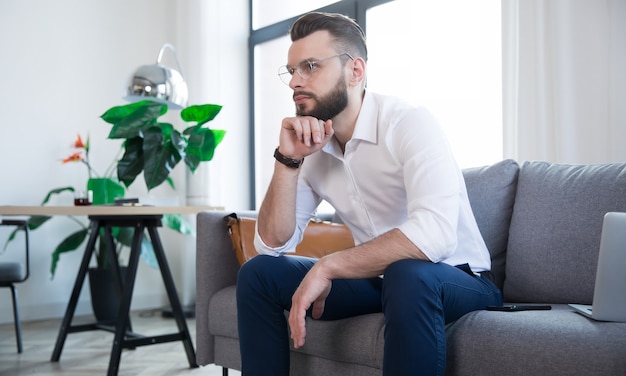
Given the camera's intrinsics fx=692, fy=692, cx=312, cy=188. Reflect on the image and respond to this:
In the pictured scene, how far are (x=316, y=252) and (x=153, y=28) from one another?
3.19 metres

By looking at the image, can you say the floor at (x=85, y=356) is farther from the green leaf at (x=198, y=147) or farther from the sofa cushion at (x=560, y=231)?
the sofa cushion at (x=560, y=231)

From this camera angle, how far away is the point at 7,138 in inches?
169

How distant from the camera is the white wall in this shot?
4363 mm

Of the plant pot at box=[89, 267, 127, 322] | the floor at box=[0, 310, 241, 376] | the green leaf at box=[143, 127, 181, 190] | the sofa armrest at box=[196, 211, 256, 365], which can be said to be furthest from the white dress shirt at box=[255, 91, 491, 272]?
the plant pot at box=[89, 267, 127, 322]

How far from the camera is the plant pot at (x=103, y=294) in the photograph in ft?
13.7

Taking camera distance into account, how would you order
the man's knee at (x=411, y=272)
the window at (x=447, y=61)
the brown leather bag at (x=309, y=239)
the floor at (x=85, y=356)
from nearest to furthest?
the man's knee at (x=411, y=272)
the brown leather bag at (x=309, y=239)
the floor at (x=85, y=356)
the window at (x=447, y=61)

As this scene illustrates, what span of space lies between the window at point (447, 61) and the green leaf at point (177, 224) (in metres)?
1.47

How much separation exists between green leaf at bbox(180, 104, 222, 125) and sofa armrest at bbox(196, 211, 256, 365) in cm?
123

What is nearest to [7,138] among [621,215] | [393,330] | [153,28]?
[153,28]

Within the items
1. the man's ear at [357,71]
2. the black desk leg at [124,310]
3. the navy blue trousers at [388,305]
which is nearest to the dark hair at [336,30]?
the man's ear at [357,71]

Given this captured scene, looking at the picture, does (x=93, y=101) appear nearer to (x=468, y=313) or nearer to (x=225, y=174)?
(x=225, y=174)

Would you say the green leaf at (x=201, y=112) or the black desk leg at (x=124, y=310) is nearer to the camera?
the black desk leg at (x=124, y=310)

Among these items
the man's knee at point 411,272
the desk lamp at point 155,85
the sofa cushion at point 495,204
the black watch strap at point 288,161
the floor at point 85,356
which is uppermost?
the desk lamp at point 155,85

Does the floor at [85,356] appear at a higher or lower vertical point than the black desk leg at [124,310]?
lower
